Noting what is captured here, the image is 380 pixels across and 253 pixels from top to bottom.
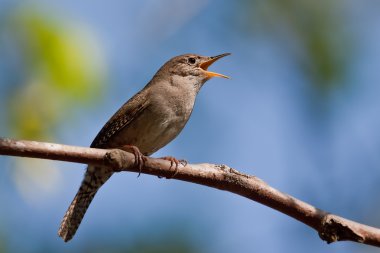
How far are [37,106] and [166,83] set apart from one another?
2.00 m

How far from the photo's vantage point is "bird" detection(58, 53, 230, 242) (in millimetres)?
5051

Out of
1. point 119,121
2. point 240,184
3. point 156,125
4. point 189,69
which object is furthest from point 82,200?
point 240,184

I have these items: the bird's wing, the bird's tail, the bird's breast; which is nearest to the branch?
the bird's breast

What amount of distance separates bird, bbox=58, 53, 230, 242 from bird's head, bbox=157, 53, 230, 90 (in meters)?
0.16

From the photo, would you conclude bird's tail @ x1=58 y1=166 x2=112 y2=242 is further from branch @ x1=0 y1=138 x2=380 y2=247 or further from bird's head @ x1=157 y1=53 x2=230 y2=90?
branch @ x1=0 y1=138 x2=380 y2=247

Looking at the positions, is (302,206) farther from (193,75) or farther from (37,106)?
(193,75)

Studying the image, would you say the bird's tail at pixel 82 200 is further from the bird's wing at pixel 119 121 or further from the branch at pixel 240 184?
the branch at pixel 240 184

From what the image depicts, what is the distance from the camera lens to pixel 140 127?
5062 mm

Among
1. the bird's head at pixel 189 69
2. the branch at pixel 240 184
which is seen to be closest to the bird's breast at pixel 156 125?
the bird's head at pixel 189 69

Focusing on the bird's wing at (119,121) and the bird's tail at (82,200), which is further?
the bird's tail at (82,200)

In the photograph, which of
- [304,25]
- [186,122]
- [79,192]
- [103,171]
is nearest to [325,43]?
[304,25]

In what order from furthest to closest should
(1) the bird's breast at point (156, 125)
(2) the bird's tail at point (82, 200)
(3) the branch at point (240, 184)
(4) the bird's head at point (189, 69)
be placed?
(4) the bird's head at point (189, 69)
(2) the bird's tail at point (82, 200)
(1) the bird's breast at point (156, 125)
(3) the branch at point (240, 184)

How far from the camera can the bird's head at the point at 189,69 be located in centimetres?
581

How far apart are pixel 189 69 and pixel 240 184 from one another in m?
2.66
